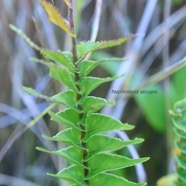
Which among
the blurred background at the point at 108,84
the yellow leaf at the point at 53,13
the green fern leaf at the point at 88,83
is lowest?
the blurred background at the point at 108,84

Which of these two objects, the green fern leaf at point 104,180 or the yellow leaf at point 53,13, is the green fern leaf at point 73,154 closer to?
the green fern leaf at point 104,180

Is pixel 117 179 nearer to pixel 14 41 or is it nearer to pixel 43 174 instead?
pixel 43 174

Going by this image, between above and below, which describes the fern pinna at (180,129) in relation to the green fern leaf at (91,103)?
below

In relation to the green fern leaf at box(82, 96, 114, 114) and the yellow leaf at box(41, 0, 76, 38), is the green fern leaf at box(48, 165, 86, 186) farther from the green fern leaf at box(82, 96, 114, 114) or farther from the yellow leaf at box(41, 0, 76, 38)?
the yellow leaf at box(41, 0, 76, 38)

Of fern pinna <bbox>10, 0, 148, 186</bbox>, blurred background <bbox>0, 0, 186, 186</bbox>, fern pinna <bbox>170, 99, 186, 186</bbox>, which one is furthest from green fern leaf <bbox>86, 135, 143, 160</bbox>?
blurred background <bbox>0, 0, 186, 186</bbox>

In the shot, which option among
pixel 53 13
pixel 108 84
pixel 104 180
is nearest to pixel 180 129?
pixel 104 180

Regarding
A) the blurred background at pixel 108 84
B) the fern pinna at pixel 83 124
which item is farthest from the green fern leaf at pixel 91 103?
the blurred background at pixel 108 84

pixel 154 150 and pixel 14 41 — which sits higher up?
pixel 14 41

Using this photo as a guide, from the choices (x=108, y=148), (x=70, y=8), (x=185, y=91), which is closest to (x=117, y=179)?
(x=108, y=148)
